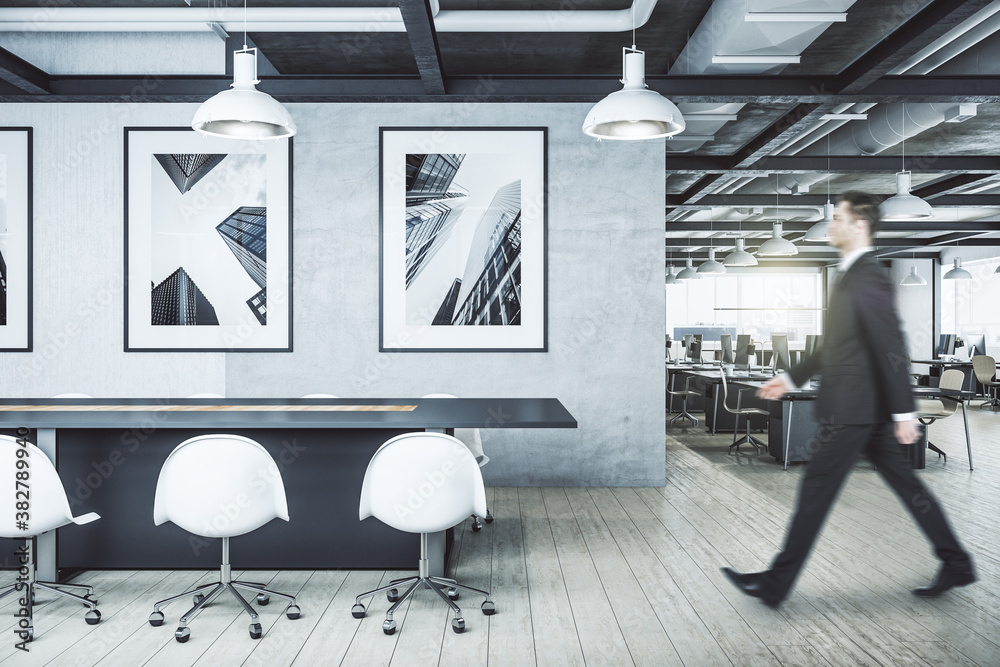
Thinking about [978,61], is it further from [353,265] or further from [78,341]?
[78,341]

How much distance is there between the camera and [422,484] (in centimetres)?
271

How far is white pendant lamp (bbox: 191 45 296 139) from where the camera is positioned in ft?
10.2

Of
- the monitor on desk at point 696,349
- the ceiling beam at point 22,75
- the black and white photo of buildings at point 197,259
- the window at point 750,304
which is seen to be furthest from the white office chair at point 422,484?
the window at point 750,304

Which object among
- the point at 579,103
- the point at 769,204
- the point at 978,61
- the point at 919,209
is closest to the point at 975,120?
the point at 919,209

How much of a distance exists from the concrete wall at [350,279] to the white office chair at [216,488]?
2.68 metres

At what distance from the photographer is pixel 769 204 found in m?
10.2

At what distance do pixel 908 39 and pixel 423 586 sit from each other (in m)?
4.12

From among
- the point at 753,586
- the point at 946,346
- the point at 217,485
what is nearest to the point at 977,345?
the point at 946,346

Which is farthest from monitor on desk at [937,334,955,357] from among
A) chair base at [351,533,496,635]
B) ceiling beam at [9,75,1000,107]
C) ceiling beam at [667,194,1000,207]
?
chair base at [351,533,496,635]

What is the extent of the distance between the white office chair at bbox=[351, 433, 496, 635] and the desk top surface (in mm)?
284

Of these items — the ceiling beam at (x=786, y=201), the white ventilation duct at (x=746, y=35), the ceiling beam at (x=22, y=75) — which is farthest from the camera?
the ceiling beam at (x=786, y=201)

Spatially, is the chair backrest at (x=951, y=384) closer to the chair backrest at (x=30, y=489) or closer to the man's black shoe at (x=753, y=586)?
the man's black shoe at (x=753, y=586)

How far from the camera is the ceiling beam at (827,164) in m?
7.77

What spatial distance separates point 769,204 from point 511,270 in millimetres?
6489
